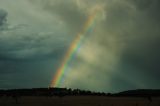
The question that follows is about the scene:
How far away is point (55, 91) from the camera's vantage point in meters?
155

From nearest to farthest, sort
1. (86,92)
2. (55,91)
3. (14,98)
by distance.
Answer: (14,98)
(55,91)
(86,92)

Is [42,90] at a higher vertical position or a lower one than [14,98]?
higher

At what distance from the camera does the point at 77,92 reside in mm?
174250

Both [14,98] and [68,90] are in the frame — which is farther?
[68,90]

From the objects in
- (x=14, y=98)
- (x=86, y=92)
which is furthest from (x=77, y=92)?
(x=14, y=98)

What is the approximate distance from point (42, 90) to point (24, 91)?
977cm

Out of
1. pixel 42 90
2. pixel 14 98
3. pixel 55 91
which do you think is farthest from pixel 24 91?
pixel 14 98

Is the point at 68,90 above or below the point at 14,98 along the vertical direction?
above

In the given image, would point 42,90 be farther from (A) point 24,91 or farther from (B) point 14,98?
(B) point 14,98

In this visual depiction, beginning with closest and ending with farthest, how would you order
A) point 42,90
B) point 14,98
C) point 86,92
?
point 14,98 < point 42,90 < point 86,92

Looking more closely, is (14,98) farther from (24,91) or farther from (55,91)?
(24,91)

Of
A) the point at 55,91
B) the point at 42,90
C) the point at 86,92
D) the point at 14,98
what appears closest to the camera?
the point at 14,98

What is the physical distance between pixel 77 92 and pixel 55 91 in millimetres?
21840

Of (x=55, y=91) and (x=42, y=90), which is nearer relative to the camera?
(x=55, y=91)
